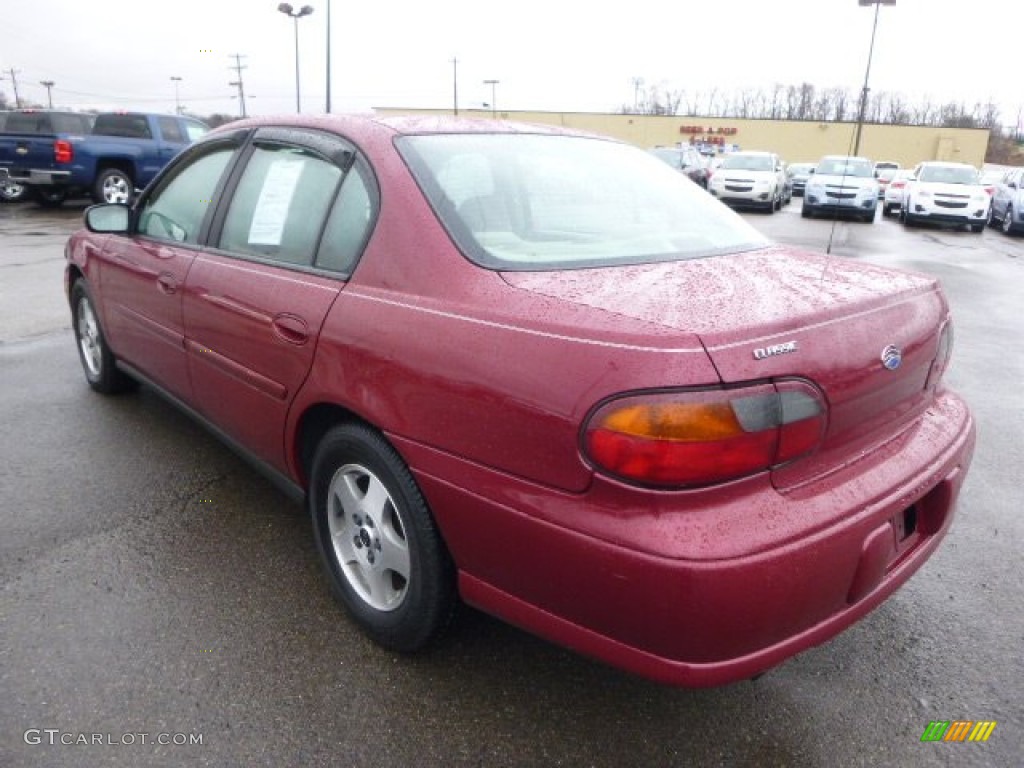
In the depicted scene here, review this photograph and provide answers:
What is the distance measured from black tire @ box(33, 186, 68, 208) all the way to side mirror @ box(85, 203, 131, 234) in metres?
14.1

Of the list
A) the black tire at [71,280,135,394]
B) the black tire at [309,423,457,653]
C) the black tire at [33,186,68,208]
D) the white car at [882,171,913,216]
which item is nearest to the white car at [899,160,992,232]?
the white car at [882,171,913,216]

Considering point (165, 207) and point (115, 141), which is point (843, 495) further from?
point (115, 141)

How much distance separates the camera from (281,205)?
2760mm

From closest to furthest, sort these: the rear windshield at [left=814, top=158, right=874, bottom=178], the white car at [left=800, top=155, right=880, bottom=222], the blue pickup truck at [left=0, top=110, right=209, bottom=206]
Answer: the blue pickup truck at [left=0, top=110, right=209, bottom=206] < the white car at [left=800, top=155, right=880, bottom=222] < the rear windshield at [left=814, top=158, right=874, bottom=178]

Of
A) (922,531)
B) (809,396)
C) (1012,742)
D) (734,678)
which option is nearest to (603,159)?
(809,396)

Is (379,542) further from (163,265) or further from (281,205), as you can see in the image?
(163,265)

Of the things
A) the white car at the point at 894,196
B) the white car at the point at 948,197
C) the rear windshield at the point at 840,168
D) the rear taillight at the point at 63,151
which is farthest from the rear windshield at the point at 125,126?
the white car at the point at 894,196

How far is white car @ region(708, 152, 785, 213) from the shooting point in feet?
66.7

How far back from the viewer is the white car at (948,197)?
1750cm

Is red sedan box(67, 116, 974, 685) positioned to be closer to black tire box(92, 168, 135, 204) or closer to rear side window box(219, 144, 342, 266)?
rear side window box(219, 144, 342, 266)

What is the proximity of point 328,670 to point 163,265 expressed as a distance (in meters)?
1.98

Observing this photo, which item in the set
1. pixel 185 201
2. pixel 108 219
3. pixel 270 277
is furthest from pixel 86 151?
pixel 270 277

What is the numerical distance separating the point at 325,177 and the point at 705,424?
1.61m

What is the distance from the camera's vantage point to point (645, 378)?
5.25 ft
